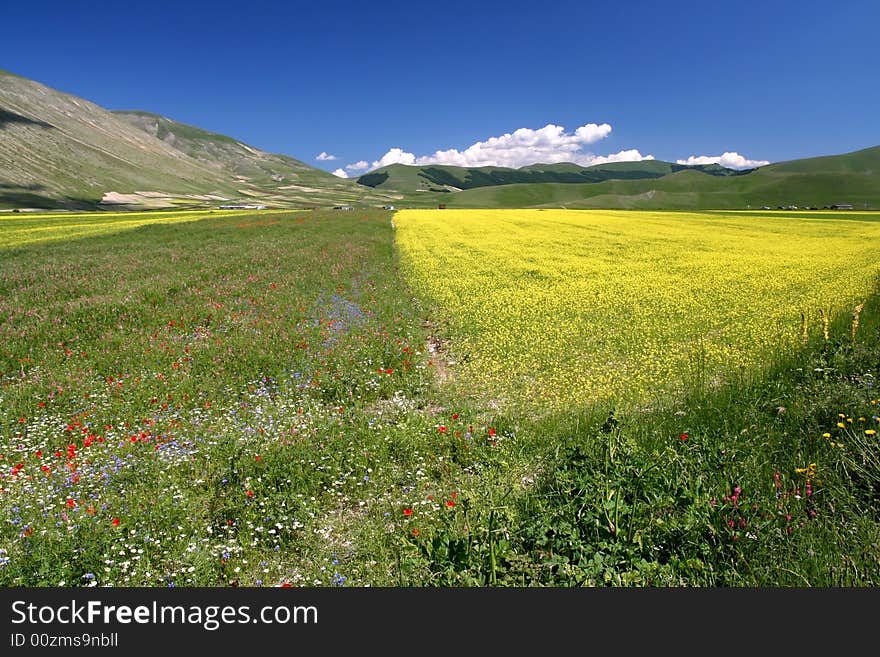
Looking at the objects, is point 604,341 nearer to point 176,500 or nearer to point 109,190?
point 176,500

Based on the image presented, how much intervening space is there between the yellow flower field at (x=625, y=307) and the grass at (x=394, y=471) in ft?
2.72

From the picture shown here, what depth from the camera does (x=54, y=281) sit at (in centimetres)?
1788

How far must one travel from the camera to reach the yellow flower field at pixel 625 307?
8.95m

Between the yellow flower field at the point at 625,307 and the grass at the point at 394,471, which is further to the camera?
the yellow flower field at the point at 625,307

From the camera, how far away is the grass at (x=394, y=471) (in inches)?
152

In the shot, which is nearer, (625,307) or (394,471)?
(394,471)

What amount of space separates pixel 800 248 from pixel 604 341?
25360mm

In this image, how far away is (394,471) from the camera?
612 centimetres

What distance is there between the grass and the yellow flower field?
0.83 m

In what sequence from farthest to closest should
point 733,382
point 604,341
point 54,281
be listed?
point 54,281, point 604,341, point 733,382

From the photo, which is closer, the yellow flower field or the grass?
the grass

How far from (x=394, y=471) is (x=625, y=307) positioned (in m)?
10.6

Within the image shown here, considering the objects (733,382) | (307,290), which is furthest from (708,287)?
(307,290)

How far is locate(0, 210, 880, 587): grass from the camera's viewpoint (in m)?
3.87
